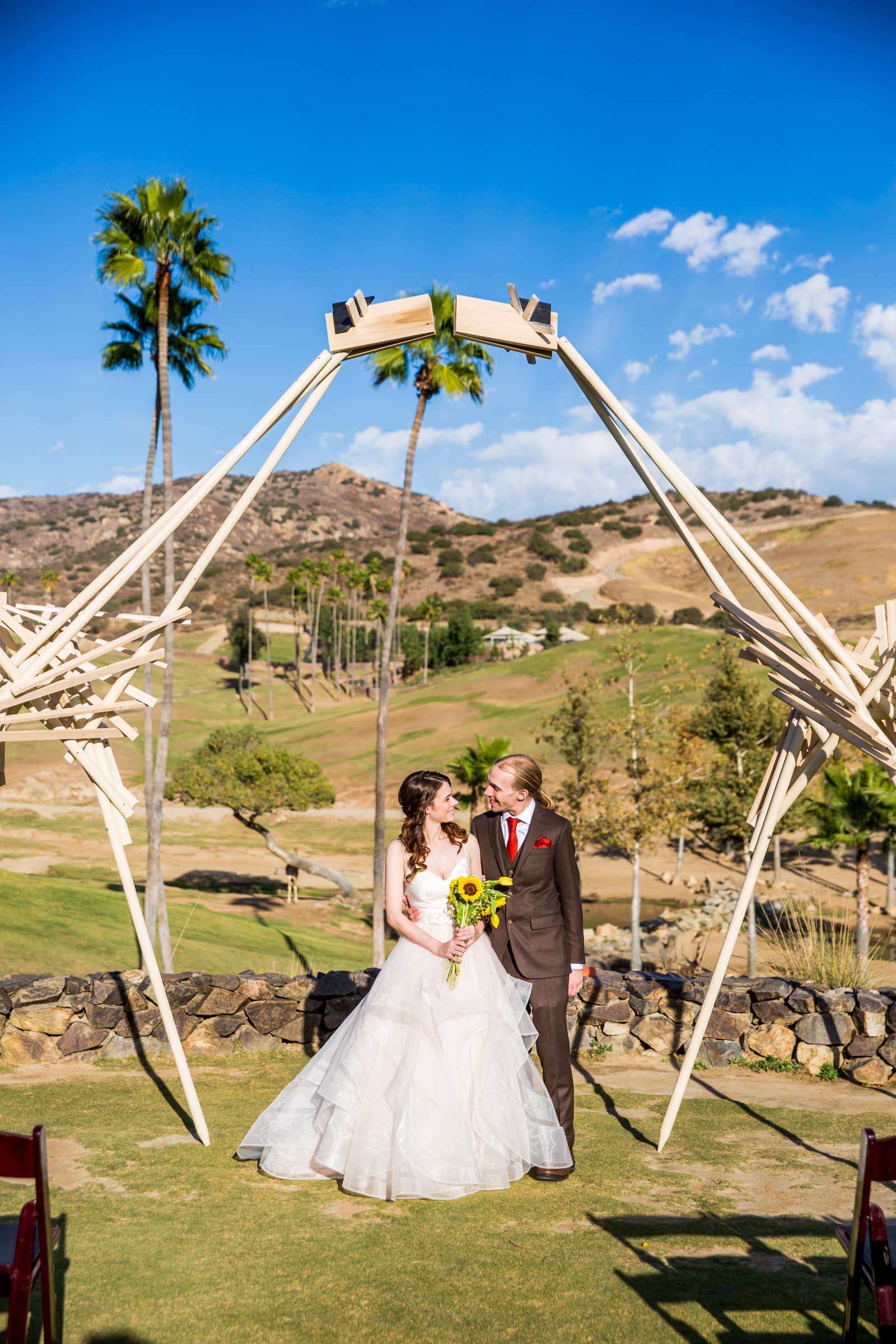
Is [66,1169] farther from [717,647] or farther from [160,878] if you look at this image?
[717,647]

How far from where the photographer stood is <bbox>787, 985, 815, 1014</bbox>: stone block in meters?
7.89

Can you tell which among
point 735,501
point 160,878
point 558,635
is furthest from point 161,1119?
point 735,501

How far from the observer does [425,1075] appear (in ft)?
17.0

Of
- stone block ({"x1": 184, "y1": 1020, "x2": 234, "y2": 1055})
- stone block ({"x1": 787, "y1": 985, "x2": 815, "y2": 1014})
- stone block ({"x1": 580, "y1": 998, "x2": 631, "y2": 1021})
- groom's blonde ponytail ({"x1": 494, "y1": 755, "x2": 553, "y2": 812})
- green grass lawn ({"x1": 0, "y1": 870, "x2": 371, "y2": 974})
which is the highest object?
groom's blonde ponytail ({"x1": 494, "y1": 755, "x2": 553, "y2": 812})

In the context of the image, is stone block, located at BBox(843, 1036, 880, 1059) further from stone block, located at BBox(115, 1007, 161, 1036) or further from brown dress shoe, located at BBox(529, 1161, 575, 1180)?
stone block, located at BBox(115, 1007, 161, 1036)

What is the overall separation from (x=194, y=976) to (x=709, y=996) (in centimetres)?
409

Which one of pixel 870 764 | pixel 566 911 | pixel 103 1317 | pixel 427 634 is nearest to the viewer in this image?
pixel 103 1317

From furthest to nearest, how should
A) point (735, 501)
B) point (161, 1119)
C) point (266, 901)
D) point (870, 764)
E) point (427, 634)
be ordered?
point (735, 501)
point (427, 634)
point (266, 901)
point (870, 764)
point (161, 1119)

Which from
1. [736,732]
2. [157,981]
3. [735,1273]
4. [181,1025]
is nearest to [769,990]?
[735,1273]

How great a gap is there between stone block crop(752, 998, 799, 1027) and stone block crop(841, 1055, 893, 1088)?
53cm

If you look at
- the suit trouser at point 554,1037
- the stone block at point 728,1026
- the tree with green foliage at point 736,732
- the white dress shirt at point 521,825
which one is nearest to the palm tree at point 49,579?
the tree with green foliage at point 736,732

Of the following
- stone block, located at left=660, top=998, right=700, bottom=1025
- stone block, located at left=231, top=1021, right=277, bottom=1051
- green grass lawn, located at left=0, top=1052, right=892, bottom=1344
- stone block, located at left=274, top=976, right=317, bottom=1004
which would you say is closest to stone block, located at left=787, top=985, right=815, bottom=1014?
stone block, located at left=660, top=998, right=700, bottom=1025

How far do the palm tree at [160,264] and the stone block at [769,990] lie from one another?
34.9 ft

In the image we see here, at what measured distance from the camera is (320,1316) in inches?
154
